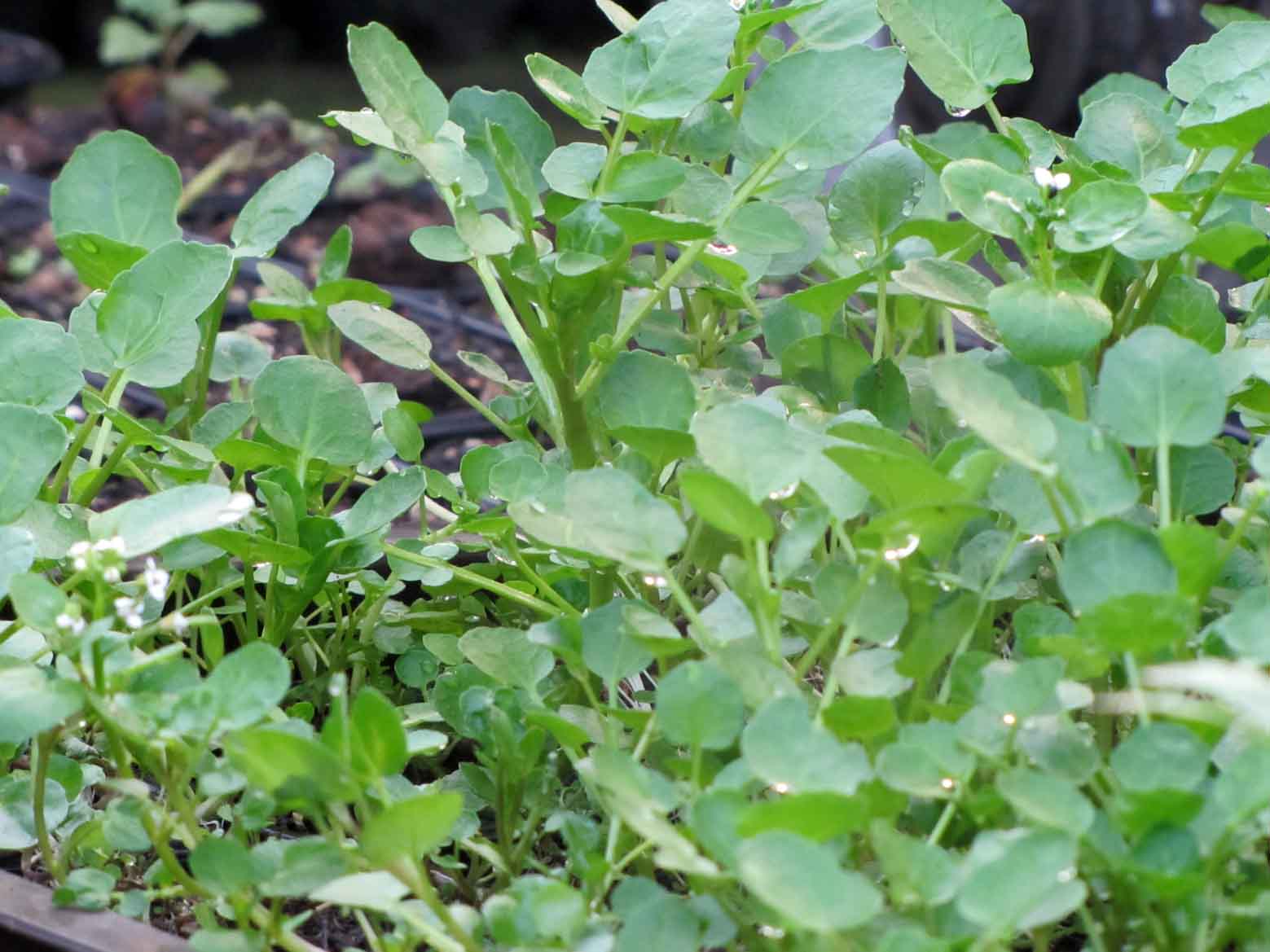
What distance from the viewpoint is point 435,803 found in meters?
0.36

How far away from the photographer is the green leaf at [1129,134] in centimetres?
57

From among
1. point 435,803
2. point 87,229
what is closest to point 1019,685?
point 435,803

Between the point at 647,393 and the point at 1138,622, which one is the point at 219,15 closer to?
the point at 647,393

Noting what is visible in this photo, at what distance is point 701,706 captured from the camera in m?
0.40

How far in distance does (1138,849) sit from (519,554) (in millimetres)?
254

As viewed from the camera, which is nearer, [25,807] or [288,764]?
[288,764]

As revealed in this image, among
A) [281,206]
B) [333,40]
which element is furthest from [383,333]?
[333,40]

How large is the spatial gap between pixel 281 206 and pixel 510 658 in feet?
0.73

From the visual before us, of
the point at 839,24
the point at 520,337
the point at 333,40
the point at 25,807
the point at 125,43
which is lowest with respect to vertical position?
the point at 333,40

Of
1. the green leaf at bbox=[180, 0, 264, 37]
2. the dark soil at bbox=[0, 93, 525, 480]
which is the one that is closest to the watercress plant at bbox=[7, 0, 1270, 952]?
the dark soil at bbox=[0, 93, 525, 480]

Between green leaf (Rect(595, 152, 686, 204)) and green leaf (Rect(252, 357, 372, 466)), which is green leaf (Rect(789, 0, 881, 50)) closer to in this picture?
green leaf (Rect(595, 152, 686, 204))

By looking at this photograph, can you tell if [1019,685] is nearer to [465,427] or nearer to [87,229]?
[87,229]

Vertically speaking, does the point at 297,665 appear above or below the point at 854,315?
below

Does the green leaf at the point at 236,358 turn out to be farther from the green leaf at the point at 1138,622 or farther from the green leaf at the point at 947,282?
the green leaf at the point at 1138,622
